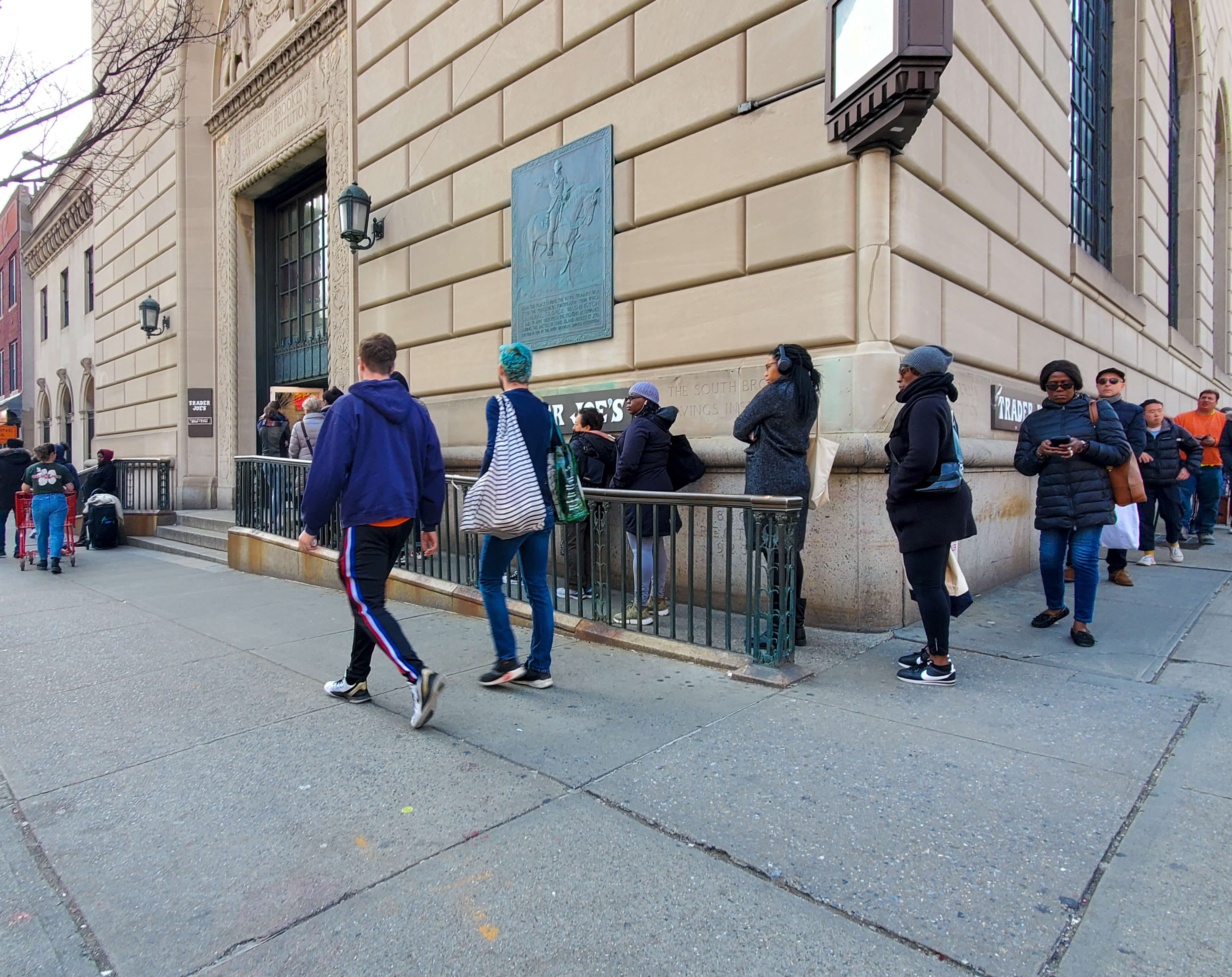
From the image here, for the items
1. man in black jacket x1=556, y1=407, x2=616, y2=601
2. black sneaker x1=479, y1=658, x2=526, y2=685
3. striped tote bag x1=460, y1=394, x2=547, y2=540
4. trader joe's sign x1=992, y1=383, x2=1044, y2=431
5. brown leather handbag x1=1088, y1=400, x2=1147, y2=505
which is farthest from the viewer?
trader joe's sign x1=992, y1=383, x2=1044, y2=431

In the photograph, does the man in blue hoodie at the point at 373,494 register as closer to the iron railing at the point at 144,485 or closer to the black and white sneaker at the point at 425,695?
the black and white sneaker at the point at 425,695

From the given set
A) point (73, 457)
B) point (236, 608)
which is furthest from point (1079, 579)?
point (73, 457)

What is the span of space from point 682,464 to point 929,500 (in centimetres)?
205

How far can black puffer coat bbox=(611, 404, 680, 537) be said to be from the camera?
18.0 feet

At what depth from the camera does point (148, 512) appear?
43.2 ft

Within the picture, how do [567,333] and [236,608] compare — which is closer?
[236,608]

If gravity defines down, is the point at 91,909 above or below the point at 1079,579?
below

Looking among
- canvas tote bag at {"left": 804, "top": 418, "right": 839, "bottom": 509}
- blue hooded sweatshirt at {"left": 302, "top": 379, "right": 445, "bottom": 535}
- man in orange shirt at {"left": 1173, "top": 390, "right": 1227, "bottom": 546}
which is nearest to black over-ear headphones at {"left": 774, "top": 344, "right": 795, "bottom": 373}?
canvas tote bag at {"left": 804, "top": 418, "right": 839, "bottom": 509}

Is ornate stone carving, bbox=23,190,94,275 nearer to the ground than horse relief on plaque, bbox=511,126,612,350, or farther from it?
farther from it

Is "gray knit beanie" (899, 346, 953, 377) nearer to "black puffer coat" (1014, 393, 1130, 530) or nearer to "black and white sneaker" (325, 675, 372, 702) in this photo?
"black puffer coat" (1014, 393, 1130, 530)

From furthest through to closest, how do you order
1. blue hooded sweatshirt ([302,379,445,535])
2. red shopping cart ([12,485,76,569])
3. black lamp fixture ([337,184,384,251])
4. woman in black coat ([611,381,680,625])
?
red shopping cart ([12,485,76,569]) < black lamp fixture ([337,184,384,251]) < woman in black coat ([611,381,680,625]) < blue hooded sweatshirt ([302,379,445,535])

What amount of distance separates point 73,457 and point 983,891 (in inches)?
1015

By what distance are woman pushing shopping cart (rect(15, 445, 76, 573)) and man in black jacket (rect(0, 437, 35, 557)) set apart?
5.04ft

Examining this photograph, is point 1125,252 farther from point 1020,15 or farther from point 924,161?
point 924,161
